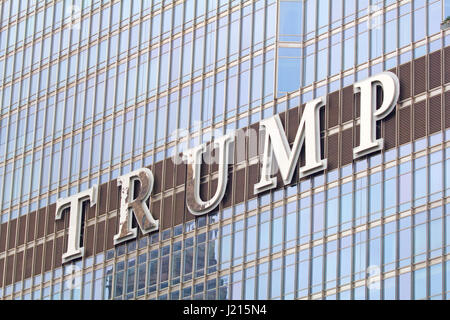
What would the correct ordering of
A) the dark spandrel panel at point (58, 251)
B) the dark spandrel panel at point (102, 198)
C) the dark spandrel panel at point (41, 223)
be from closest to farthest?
the dark spandrel panel at point (102, 198)
the dark spandrel panel at point (58, 251)
the dark spandrel panel at point (41, 223)

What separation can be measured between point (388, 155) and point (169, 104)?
1925cm

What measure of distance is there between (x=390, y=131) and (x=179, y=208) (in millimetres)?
16128

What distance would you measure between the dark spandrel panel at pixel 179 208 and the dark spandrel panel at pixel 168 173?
2.87 ft

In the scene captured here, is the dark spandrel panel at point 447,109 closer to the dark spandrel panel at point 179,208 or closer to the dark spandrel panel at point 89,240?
the dark spandrel panel at point 179,208

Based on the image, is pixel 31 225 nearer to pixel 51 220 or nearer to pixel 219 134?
pixel 51 220

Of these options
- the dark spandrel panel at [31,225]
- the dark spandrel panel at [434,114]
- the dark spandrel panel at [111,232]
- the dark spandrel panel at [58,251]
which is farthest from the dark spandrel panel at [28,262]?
the dark spandrel panel at [434,114]

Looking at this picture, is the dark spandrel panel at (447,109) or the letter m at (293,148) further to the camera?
the letter m at (293,148)

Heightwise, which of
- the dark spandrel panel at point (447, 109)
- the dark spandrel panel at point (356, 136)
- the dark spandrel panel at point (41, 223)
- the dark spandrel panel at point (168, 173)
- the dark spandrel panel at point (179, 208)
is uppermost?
the dark spandrel panel at point (41, 223)

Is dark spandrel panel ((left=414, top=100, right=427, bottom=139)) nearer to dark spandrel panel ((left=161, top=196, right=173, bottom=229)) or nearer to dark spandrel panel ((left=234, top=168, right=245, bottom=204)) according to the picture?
dark spandrel panel ((left=234, top=168, right=245, bottom=204))

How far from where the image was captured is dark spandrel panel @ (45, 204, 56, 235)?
9438 centimetres

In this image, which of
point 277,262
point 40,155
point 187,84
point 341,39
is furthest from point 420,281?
point 40,155

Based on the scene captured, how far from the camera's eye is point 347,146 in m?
77.0

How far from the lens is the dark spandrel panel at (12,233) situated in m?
98.1

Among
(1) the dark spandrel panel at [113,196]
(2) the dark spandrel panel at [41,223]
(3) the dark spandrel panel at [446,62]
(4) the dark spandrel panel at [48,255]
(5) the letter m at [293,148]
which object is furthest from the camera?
(2) the dark spandrel panel at [41,223]
